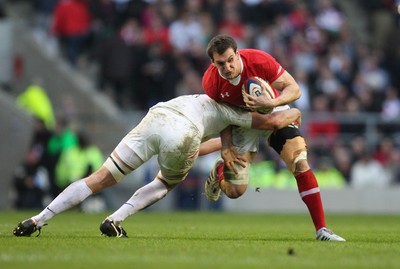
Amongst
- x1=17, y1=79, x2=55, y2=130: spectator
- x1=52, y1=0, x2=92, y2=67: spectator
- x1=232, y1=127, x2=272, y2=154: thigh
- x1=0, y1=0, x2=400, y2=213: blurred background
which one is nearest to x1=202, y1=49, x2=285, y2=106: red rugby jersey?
x1=232, y1=127, x2=272, y2=154: thigh

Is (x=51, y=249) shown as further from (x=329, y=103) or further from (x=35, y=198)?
(x=329, y=103)

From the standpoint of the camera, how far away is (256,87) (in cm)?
1121

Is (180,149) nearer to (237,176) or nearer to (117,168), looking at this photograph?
(117,168)

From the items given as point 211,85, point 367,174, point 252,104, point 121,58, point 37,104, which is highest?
point 211,85

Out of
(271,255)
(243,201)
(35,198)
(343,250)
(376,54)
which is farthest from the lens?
(376,54)

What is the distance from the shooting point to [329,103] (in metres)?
25.2

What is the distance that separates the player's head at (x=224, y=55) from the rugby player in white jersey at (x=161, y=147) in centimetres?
60

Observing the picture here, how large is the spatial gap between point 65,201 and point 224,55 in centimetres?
217

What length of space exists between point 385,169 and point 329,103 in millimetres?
2109

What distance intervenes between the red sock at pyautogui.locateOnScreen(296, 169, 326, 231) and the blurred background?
11.4 m

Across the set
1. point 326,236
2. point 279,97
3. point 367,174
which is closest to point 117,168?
point 279,97

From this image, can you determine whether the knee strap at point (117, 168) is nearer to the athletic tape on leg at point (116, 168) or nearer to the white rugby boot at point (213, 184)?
the athletic tape on leg at point (116, 168)

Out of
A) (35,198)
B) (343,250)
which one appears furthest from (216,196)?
(35,198)

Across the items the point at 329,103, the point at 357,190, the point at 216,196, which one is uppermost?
the point at 216,196
